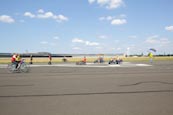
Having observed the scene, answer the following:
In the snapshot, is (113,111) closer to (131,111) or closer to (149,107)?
(131,111)

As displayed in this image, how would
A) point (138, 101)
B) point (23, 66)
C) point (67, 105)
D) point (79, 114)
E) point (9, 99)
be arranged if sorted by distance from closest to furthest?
point (79, 114) → point (67, 105) → point (138, 101) → point (9, 99) → point (23, 66)

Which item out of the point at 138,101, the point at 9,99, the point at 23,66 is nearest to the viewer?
the point at 138,101

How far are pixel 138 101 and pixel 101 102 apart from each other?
1255 mm

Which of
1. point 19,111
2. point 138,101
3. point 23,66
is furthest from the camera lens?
point 23,66

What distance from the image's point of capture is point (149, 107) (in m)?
6.56

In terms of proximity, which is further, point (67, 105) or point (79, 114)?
point (67, 105)

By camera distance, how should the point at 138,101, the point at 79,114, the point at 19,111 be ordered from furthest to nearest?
the point at 138,101 → the point at 19,111 → the point at 79,114

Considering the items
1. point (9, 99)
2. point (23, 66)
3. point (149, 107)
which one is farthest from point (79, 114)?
point (23, 66)

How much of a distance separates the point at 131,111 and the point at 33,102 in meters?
3.29

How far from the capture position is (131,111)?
609 centimetres

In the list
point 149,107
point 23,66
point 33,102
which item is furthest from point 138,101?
point 23,66

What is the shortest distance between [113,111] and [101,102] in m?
1.20

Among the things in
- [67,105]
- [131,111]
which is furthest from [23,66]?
[131,111]

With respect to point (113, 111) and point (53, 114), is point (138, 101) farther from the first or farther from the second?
point (53, 114)
